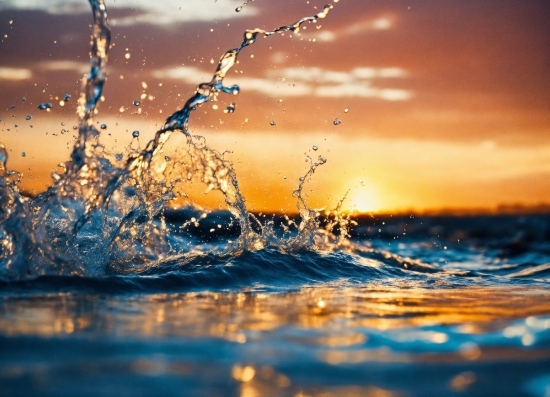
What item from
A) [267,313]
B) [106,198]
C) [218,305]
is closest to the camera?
[267,313]

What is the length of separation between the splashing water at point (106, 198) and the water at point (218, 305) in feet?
0.04

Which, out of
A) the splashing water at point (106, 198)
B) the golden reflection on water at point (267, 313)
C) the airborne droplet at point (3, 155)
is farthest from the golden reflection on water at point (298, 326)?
the airborne droplet at point (3, 155)

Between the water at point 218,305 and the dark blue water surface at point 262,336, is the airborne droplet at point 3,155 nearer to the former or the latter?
the water at point 218,305

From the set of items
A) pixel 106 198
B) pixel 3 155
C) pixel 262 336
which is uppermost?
pixel 3 155

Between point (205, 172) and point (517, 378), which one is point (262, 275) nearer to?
point (205, 172)

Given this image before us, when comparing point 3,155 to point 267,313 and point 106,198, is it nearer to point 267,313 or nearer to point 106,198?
point 106,198

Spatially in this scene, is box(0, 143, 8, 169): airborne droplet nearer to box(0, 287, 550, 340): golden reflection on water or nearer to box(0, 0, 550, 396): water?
box(0, 0, 550, 396): water

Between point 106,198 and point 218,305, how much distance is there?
6.47 feet

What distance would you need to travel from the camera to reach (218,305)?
3760mm

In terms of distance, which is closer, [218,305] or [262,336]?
[262,336]

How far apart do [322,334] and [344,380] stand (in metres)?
0.74

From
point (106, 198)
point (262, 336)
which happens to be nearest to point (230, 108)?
point (106, 198)

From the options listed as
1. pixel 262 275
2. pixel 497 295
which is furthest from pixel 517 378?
pixel 262 275

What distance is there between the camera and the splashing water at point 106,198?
4.82 meters
